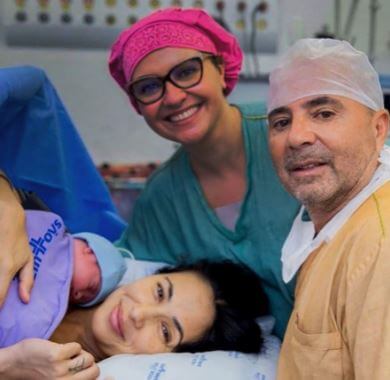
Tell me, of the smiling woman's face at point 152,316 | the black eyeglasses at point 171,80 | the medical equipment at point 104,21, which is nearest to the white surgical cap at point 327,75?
the black eyeglasses at point 171,80

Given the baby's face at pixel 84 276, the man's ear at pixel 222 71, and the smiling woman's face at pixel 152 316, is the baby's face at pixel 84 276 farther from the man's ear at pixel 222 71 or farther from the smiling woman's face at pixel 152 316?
the man's ear at pixel 222 71

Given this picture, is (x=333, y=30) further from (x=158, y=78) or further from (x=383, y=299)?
(x=383, y=299)

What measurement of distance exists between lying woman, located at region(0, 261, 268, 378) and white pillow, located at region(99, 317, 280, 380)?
6 centimetres

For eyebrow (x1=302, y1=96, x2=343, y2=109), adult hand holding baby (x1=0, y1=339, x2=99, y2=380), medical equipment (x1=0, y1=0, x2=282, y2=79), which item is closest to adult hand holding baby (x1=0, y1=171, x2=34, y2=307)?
adult hand holding baby (x1=0, y1=339, x2=99, y2=380)

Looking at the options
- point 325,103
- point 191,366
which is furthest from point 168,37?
point 191,366

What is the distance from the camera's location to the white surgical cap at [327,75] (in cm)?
121

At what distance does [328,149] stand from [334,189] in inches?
3.2

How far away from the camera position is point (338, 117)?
120 centimetres

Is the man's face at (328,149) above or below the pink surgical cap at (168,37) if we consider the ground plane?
below

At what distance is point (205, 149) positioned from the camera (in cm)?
187

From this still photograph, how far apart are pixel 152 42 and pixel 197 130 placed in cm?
29

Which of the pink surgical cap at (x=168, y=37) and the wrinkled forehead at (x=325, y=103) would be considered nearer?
the wrinkled forehead at (x=325, y=103)

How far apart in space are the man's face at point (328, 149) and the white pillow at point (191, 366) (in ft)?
1.79

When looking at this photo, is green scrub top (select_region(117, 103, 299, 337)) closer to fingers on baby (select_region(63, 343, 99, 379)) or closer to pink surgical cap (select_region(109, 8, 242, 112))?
pink surgical cap (select_region(109, 8, 242, 112))
